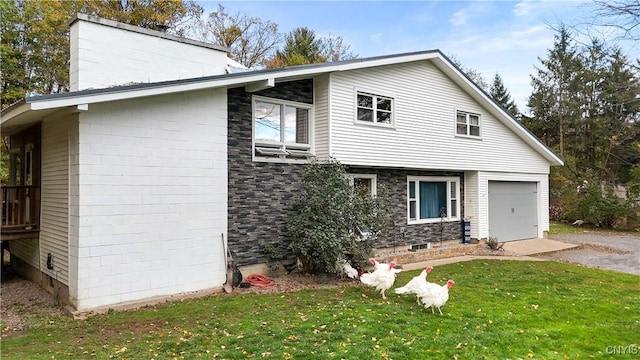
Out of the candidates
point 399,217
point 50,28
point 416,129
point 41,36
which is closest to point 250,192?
point 399,217

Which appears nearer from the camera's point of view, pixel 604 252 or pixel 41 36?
pixel 604 252

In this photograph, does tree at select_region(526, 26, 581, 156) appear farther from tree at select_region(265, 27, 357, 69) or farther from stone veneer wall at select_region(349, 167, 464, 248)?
stone veneer wall at select_region(349, 167, 464, 248)

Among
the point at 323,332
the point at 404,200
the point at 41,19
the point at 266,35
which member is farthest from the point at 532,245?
the point at 41,19

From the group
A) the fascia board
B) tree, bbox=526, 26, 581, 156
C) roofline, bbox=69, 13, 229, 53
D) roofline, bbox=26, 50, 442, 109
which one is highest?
tree, bbox=526, 26, 581, 156

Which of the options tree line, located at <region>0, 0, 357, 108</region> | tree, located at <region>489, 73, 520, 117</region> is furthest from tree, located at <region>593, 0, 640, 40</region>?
tree, located at <region>489, 73, 520, 117</region>

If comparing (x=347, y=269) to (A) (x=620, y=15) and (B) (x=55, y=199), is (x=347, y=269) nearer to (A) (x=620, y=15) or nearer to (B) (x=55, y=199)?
(B) (x=55, y=199)

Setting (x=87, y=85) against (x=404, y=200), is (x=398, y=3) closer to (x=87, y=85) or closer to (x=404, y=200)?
(x=404, y=200)

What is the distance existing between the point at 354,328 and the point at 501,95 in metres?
38.9

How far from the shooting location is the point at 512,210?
51.5ft

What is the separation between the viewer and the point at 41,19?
19953mm

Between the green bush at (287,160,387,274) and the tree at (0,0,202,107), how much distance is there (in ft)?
50.1

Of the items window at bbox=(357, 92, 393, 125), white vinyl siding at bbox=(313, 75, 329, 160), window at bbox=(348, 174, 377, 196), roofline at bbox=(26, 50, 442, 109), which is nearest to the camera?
roofline at bbox=(26, 50, 442, 109)

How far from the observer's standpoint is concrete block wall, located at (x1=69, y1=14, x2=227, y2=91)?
26.2 ft

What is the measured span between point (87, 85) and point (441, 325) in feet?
26.6
